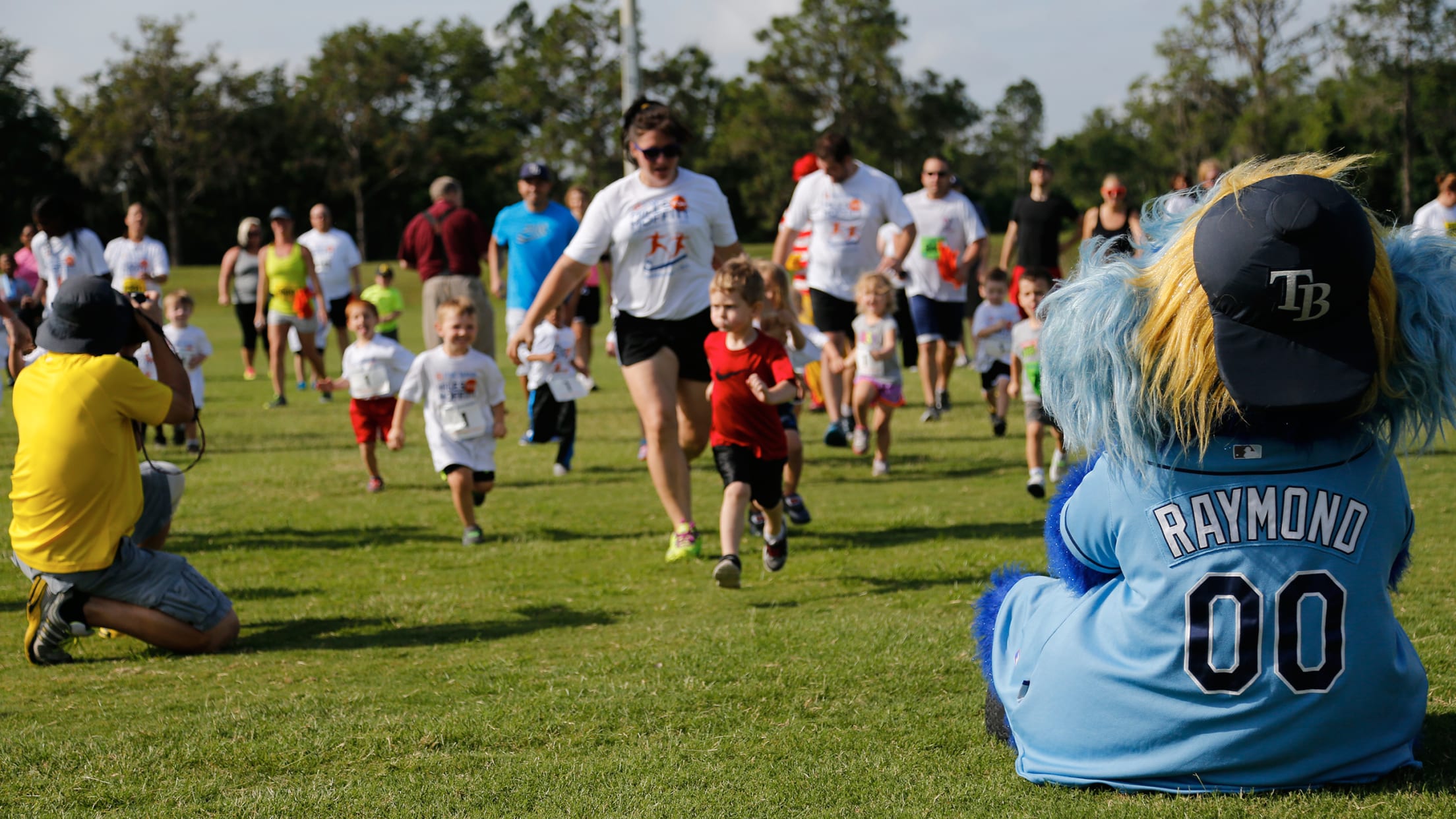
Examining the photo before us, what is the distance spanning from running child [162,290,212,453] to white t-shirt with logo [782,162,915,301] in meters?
5.21

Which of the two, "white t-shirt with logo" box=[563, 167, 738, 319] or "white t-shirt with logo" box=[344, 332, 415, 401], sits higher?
"white t-shirt with logo" box=[563, 167, 738, 319]

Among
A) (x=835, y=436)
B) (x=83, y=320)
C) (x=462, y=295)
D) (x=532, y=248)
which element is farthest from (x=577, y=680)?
(x=462, y=295)

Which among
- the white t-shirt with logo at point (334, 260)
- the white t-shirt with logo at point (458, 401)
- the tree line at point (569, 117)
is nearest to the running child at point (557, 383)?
the white t-shirt with logo at point (458, 401)

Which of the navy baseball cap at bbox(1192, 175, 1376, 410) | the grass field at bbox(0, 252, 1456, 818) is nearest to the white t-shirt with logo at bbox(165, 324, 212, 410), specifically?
the grass field at bbox(0, 252, 1456, 818)

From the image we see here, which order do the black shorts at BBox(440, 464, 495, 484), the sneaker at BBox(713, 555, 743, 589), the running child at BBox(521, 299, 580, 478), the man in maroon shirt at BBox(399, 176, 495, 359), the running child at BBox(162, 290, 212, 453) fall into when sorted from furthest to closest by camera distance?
the man in maroon shirt at BBox(399, 176, 495, 359) < the running child at BBox(162, 290, 212, 453) < the running child at BBox(521, 299, 580, 478) < the black shorts at BBox(440, 464, 495, 484) < the sneaker at BBox(713, 555, 743, 589)

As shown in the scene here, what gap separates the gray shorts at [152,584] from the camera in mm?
5184

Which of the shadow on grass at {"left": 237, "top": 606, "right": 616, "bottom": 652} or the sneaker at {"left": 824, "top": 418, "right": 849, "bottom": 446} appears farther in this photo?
the sneaker at {"left": 824, "top": 418, "right": 849, "bottom": 446}

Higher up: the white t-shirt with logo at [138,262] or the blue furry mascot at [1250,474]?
the white t-shirt with logo at [138,262]

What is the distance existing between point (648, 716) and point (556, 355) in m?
6.21

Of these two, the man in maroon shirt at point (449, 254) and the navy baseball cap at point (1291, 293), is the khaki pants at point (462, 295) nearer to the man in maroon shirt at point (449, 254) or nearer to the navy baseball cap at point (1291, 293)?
the man in maroon shirt at point (449, 254)

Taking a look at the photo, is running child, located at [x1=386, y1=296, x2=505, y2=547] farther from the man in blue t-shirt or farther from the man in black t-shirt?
the man in black t-shirt

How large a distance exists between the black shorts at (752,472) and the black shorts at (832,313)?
14.9 feet

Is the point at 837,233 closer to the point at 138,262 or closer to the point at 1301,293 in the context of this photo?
the point at 138,262

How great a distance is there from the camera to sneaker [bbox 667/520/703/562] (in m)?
6.74
